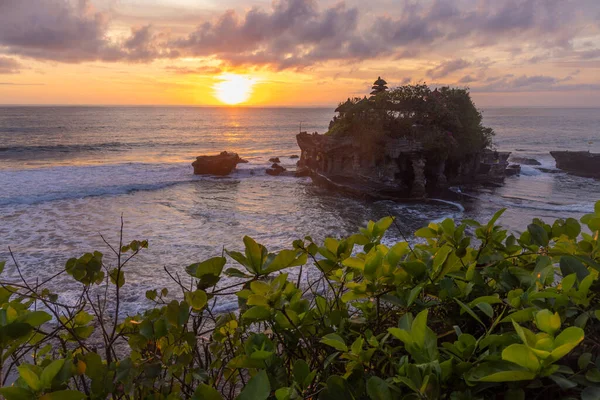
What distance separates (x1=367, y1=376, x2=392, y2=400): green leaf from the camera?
3.54 feet

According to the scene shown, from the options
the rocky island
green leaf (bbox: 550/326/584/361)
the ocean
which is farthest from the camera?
the rocky island

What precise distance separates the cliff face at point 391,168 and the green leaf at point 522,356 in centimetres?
2723

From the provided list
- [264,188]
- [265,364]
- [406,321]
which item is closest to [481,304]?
[406,321]

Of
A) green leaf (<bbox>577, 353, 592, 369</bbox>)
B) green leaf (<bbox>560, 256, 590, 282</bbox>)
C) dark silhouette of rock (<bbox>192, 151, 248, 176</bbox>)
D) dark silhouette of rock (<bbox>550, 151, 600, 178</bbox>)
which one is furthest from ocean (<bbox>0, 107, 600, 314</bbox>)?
green leaf (<bbox>577, 353, 592, 369</bbox>)

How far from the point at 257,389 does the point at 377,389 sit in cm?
33

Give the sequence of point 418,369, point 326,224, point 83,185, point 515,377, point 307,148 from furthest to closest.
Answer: point 307,148 < point 83,185 < point 326,224 < point 418,369 < point 515,377

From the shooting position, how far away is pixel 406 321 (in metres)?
1.23

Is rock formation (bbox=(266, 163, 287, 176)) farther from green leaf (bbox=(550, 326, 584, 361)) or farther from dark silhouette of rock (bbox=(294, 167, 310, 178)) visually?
green leaf (bbox=(550, 326, 584, 361))

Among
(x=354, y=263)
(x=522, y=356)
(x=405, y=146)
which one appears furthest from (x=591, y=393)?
(x=405, y=146)

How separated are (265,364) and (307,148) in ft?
114

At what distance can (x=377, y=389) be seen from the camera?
3.58ft

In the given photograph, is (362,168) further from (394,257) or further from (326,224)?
(394,257)

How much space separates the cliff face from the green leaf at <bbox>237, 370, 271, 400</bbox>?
2723cm

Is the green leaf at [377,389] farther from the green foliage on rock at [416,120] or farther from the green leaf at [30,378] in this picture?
the green foliage on rock at [416,120]
